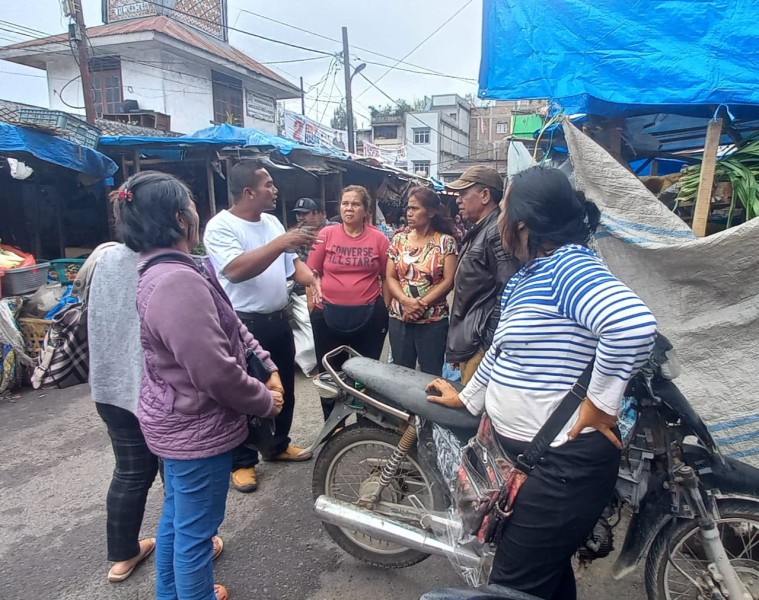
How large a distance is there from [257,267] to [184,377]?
3.63 feet

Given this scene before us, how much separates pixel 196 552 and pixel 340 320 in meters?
1.75

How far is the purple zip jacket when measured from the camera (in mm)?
1565

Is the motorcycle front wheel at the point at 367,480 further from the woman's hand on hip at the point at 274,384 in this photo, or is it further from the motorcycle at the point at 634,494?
the woman's hand on hip at the point at 274,384

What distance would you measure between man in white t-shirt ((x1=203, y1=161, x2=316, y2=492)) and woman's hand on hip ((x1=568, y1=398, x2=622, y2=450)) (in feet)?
5.10

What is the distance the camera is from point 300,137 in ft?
50.9

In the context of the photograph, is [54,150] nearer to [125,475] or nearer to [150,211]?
[125,475]

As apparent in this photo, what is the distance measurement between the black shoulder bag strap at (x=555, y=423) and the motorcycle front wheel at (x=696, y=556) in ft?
2.28

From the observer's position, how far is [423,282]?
319 cm

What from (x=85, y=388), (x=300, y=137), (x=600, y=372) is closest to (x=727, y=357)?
(x=600, y=372)

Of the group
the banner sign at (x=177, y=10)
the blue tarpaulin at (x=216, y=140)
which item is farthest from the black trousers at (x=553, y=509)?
the banner sign at (x=177, y=10)

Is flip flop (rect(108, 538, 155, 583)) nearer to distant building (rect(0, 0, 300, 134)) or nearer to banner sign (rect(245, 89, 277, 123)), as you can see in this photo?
distant building (rect(0, 0, 300, 134))

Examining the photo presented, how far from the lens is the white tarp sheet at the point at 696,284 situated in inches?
82.0

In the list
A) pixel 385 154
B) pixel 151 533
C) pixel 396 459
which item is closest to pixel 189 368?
Result: pixel 396 459

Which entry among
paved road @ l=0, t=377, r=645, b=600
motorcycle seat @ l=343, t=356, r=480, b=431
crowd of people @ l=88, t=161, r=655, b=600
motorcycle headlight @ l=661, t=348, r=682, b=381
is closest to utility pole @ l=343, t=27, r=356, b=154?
crowd of people @ l=88, t=161, r=655, b=600
